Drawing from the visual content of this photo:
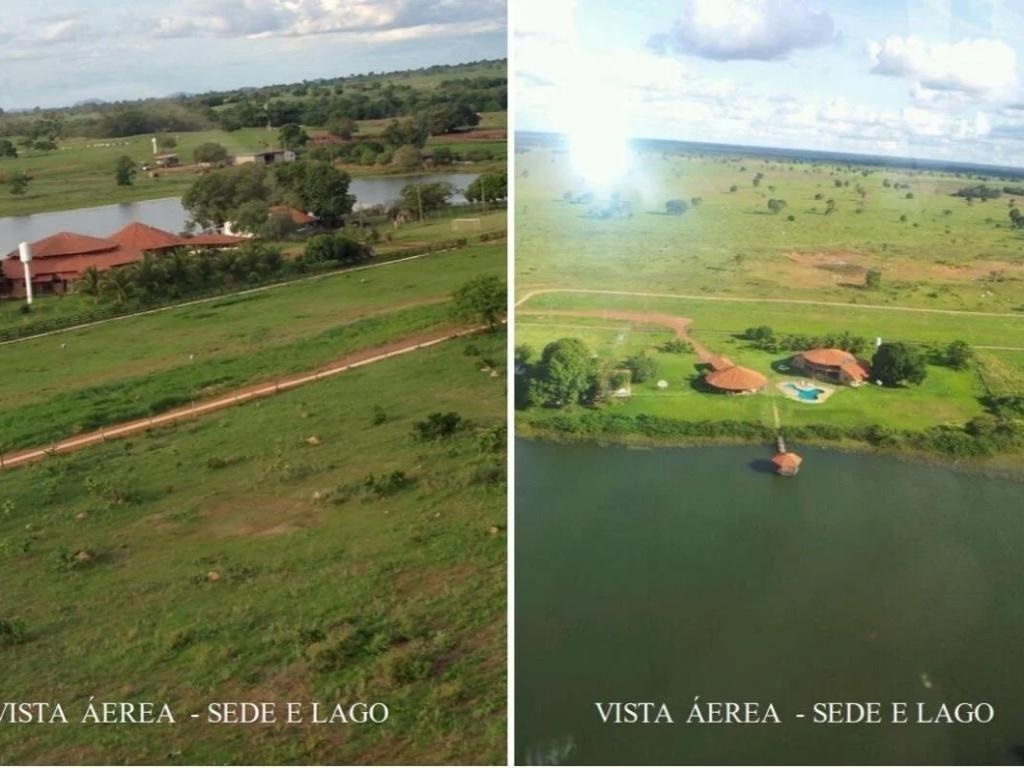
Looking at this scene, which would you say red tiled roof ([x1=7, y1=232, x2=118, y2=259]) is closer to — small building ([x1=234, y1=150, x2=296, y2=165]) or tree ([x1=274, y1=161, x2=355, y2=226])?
small building ([x1=234, y1=150, x2=296, y2=165])

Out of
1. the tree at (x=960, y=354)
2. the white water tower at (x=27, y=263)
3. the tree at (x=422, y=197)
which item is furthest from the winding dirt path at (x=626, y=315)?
the white water tower at (x=27, y=263)

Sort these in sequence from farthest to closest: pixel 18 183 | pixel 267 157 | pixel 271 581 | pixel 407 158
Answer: pixel 407 158, pixel 267 157, pixel 18 183, pixel 271 581

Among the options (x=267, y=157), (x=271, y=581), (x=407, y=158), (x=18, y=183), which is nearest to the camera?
(x=271, y=581)

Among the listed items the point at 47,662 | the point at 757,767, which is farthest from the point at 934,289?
the point at 47,662

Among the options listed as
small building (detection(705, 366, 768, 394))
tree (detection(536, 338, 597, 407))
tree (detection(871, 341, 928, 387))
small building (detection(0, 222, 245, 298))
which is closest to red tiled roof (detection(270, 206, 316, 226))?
small building (detection(0, 222, 245, 298))

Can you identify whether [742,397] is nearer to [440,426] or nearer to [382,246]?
[440,426]

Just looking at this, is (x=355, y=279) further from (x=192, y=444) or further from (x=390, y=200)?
(x=192, y=444)

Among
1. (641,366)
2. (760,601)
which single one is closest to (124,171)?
(641,366)
